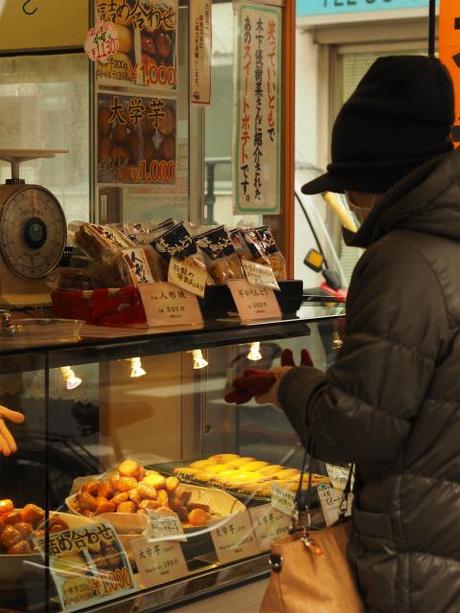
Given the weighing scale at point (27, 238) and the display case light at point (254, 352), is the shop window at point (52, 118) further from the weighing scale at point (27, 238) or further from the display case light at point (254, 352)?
the display case light at point (254, 352)

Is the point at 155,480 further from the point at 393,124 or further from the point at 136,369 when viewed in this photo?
the point at 393,124

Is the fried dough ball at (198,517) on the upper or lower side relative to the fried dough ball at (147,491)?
lower

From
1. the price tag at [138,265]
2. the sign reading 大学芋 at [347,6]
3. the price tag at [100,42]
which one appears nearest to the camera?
the price tag at [138,265]

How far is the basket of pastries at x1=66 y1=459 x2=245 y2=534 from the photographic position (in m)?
2.75

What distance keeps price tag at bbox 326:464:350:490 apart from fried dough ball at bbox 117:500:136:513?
763 millimetres

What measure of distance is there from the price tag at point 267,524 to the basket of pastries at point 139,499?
6 cm

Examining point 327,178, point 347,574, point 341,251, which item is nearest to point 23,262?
point 327,178

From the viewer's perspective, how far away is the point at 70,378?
256cm

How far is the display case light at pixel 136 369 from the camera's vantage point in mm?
2701

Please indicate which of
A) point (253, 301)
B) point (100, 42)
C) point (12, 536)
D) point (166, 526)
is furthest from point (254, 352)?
point (100, 42)

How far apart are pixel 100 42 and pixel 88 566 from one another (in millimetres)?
1693

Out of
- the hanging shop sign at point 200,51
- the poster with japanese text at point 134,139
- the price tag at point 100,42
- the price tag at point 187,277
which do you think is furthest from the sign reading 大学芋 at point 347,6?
the price tag at point 187,277

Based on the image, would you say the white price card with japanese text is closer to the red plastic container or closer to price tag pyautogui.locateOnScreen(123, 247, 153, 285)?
the red plastic container

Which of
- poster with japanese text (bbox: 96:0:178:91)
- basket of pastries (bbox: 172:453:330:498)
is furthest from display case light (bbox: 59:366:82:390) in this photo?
poster with japanese text (bbox: 96:0:178:91)
